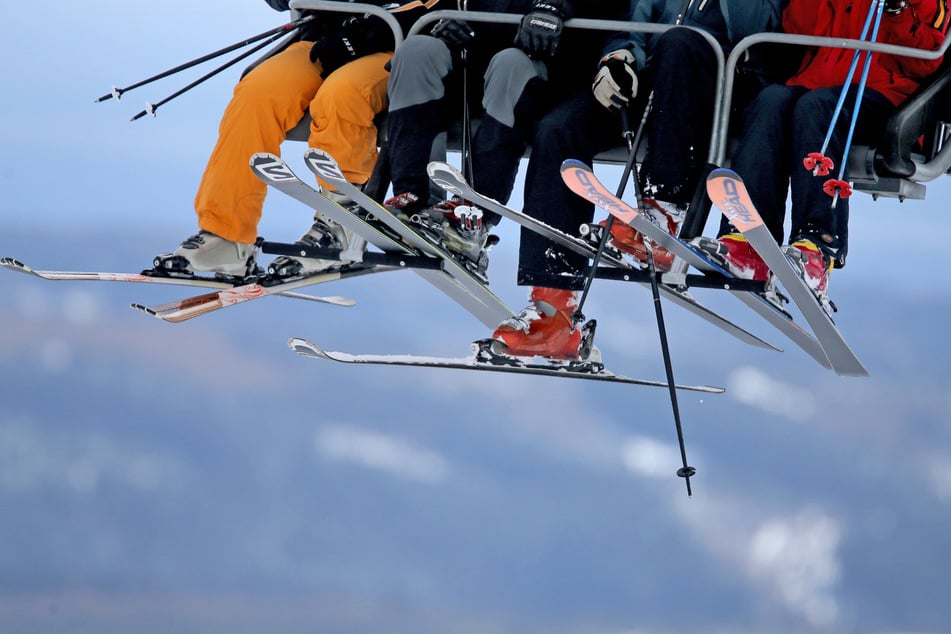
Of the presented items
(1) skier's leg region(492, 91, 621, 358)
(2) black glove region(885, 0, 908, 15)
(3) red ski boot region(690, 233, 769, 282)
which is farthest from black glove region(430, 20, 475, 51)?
(2) black glove region(885, 0, 908, 15)

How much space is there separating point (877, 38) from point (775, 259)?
972 mm

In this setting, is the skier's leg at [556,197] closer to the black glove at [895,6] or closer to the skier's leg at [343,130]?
the skier's leg at [343,130]

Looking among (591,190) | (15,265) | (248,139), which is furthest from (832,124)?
(15,265)

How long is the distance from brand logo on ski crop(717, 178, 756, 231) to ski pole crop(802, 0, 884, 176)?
356 mm

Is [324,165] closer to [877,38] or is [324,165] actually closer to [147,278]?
[147,278]

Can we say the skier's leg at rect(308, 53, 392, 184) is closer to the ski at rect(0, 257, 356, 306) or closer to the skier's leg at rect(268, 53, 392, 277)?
the skier's leg at rect(268, 53, 392, 277)

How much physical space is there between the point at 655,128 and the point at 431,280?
87cm

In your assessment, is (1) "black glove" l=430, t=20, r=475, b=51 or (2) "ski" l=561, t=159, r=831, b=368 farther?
(1) "black glove" l=430, t=20, r=475, b=51

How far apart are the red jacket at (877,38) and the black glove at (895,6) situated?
14 millimetres

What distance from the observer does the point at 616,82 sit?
4039 millimetres

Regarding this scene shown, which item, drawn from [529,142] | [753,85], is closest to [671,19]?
[753,85]

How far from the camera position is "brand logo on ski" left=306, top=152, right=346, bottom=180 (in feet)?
12.4

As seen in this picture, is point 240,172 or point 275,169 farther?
point 240,172

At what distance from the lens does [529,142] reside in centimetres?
423
